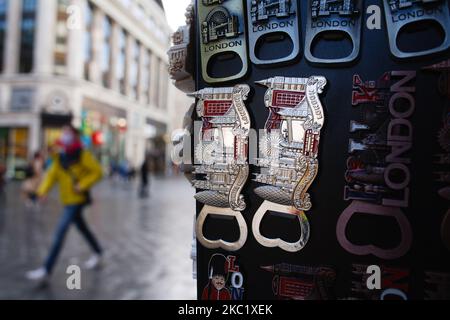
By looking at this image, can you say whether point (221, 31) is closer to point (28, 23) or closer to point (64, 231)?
point (64, 231)

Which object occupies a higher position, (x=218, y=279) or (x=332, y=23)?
(x=332, y=23)

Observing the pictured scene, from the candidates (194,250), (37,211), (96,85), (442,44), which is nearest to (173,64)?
(194,250)

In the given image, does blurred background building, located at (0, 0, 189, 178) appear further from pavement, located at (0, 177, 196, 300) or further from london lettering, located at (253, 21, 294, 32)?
london lettering, located at (253, 21, 294, 32)

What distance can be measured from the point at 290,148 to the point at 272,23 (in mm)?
352

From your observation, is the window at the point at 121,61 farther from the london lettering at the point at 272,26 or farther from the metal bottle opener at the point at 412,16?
the metal bottle opener at the point at 412,16

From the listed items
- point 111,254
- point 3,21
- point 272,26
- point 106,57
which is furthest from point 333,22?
point 3,21

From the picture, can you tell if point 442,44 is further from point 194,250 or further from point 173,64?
point 194,250

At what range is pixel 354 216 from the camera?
1.03 m

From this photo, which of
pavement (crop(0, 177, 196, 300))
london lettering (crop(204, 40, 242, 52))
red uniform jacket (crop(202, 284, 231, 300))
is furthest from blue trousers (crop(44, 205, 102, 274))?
london lettering (crop(204, 40, 242, 52))

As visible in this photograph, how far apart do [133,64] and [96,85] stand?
2.59 metres

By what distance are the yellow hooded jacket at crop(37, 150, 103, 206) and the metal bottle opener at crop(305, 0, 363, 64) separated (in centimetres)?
361

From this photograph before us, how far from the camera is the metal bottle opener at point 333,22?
1.02 meters

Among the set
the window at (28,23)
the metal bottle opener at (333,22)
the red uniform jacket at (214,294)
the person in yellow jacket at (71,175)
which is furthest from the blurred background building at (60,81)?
the metal bottle opener at (333,22)

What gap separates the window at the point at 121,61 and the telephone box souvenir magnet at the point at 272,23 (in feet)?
58.9
